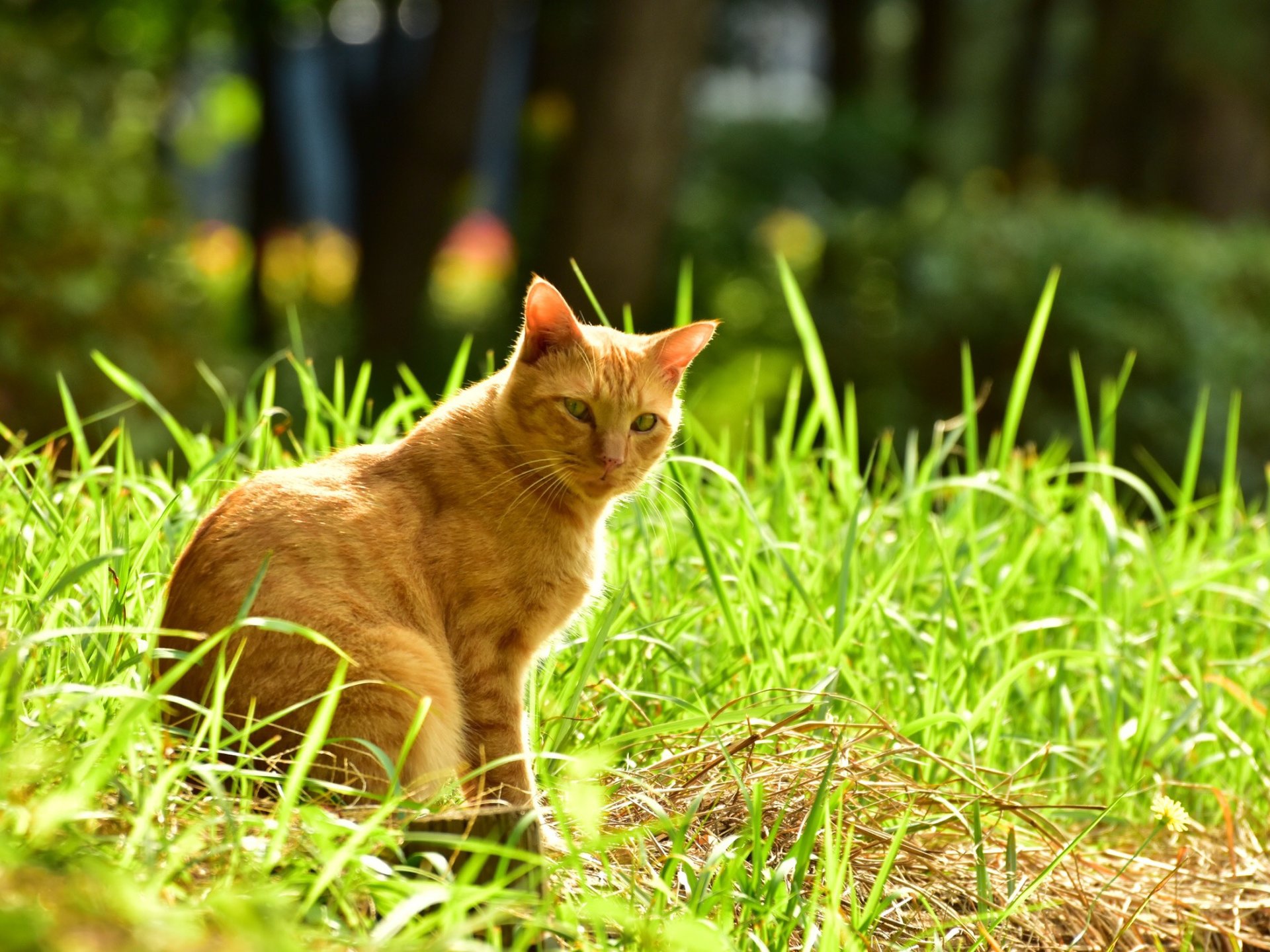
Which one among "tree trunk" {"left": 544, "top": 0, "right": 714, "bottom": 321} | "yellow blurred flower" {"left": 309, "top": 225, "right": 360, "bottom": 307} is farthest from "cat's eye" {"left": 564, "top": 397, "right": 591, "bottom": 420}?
"yellow blurred flower" {"left": 309, "top": 225, "right": 360, "bottom": 307}

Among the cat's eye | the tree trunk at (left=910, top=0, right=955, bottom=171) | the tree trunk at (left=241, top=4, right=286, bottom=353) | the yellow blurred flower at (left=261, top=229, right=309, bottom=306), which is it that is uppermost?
the tree trunk at (left=910, top=0, right=955, bottom=171)

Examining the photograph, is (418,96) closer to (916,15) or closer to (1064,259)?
(1064,259)

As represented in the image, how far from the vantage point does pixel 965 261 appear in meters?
7.66

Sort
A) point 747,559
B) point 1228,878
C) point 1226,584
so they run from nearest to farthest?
1. point 1228,878
2. point 747,559
3. point 1226,584

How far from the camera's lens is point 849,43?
14578 millimetres

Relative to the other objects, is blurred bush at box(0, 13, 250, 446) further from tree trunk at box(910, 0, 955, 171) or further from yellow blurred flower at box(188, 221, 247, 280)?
tree trunk at box(910, 0, 955, 171)

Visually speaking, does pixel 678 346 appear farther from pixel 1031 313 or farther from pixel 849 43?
pixel 849 43

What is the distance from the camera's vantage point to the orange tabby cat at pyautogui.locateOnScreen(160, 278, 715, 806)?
2.12 metres

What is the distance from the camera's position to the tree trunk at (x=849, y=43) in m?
14.4

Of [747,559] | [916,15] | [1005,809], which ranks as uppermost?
[916,15]

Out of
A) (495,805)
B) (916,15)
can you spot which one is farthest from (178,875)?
(916,15)

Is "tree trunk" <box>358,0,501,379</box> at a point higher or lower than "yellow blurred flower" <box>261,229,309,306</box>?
higher

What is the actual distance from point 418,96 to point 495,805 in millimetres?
8836

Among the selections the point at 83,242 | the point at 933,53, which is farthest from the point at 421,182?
the point at 933,53
